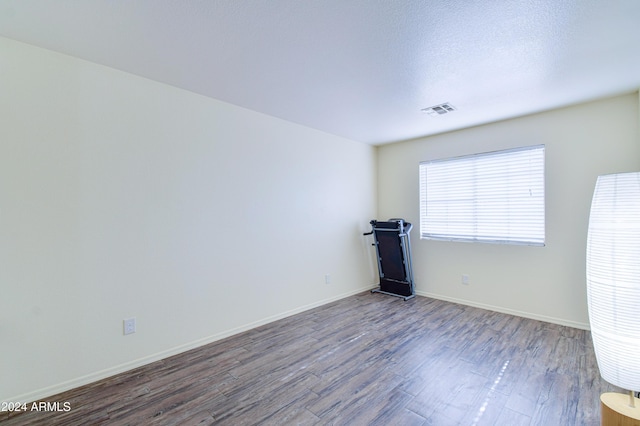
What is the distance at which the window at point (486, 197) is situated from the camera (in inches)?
133

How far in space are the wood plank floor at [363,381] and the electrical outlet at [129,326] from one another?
325 mm

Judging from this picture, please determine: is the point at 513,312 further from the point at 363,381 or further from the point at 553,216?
the point at 363,381

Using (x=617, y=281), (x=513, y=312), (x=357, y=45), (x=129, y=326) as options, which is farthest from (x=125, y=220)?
(x=513, y=312)

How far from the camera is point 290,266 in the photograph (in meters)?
3.61

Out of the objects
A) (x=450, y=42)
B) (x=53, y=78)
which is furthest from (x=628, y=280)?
(x=53, y=78)

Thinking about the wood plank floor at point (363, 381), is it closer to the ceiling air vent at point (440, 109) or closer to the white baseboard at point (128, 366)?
the white baseboard at point (128, 366)

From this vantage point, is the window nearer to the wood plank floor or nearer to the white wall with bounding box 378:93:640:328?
the white wall with bounding box 378:93:640:328

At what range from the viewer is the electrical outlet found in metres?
2.33

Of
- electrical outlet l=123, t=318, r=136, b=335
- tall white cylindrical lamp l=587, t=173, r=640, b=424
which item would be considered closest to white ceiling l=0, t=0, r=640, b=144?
tall white cylindrical lamp l=587, t=173, r=640, b=424

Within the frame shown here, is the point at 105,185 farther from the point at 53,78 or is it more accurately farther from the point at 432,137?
the point at 432,137

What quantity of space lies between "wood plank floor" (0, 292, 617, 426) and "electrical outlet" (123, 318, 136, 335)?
32 centimetres

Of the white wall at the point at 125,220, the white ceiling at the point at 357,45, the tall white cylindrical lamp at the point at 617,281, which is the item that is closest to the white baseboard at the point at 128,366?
the white wall at the point at 125,220

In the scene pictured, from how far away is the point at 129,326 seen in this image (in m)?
2.35

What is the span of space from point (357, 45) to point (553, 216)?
301 centimetres
